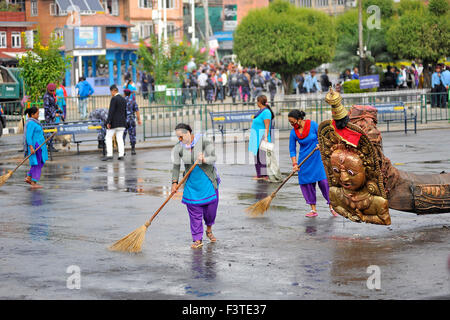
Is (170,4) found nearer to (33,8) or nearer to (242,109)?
(33,8)

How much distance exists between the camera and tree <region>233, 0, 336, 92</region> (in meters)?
33.4

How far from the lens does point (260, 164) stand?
16.1m

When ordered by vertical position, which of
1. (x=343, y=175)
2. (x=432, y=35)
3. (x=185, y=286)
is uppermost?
(x=432, y=35)

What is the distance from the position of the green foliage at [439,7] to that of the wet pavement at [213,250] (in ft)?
77.5

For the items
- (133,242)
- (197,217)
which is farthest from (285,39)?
(133,242)

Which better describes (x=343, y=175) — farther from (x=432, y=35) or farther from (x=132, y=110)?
(x=432, y=35)

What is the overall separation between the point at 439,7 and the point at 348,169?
2893cm

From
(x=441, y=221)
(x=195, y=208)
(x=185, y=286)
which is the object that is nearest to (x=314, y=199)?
(x=441, y=221)

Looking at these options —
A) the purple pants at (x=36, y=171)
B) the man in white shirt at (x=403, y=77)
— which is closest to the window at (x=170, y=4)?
the man in white shirt at (x=403, y=77)

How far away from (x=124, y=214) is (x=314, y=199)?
2.82 meters

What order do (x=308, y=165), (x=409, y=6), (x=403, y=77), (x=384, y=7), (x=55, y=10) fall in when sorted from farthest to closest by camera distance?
(x=55, y=10) < (x=384, y=7) < (x=409, y=6) < (x=403, y=77) < (x=308, y=165)

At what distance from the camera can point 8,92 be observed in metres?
32.6

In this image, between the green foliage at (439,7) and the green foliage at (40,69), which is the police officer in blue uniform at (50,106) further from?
the green foliage at (439,7)

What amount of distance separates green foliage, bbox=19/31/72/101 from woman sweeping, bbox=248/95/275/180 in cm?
1176
